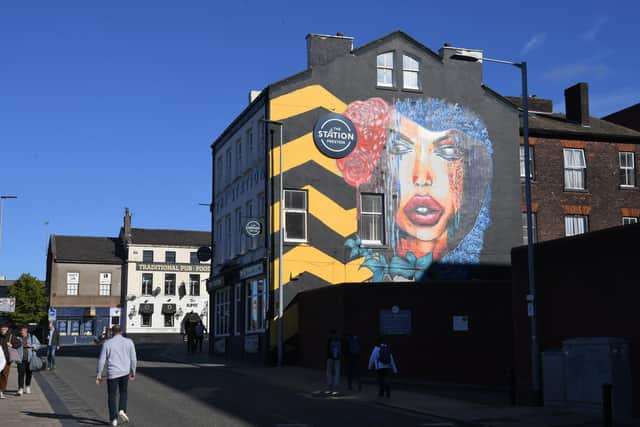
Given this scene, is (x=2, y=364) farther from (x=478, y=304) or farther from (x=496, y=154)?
(x=496, y=154)

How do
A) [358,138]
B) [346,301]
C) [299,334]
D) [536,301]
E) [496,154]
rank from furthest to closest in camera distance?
[496,154]
[358,138]
[299,334]
[346,301]
[536,301]

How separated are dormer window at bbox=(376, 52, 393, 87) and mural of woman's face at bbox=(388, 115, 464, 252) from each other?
1.70 meters

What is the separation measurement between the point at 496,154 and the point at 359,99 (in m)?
6.99

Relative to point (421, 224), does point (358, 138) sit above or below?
above

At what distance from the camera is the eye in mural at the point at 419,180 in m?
34.6

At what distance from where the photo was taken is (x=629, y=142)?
130 feet

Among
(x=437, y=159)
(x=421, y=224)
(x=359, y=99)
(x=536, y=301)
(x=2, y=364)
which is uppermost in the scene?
(x=359, y=99)

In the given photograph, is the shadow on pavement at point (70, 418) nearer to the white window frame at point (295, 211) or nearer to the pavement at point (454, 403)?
the pavement at point (454, 403)

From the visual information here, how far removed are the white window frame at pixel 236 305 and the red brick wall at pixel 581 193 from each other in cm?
1417

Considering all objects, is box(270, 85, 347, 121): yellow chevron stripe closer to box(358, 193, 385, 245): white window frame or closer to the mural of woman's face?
the mural of woman's face

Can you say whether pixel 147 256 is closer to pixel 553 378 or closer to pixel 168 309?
pixel 168 309

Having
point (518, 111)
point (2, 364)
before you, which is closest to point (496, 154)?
point (518, 111)

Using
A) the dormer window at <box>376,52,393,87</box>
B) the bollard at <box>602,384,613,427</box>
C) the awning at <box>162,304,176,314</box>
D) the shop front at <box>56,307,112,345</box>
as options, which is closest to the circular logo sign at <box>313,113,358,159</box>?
the dormer window at <box>376,52,393,87</box>

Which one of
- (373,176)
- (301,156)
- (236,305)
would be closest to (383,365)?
(301,156)
